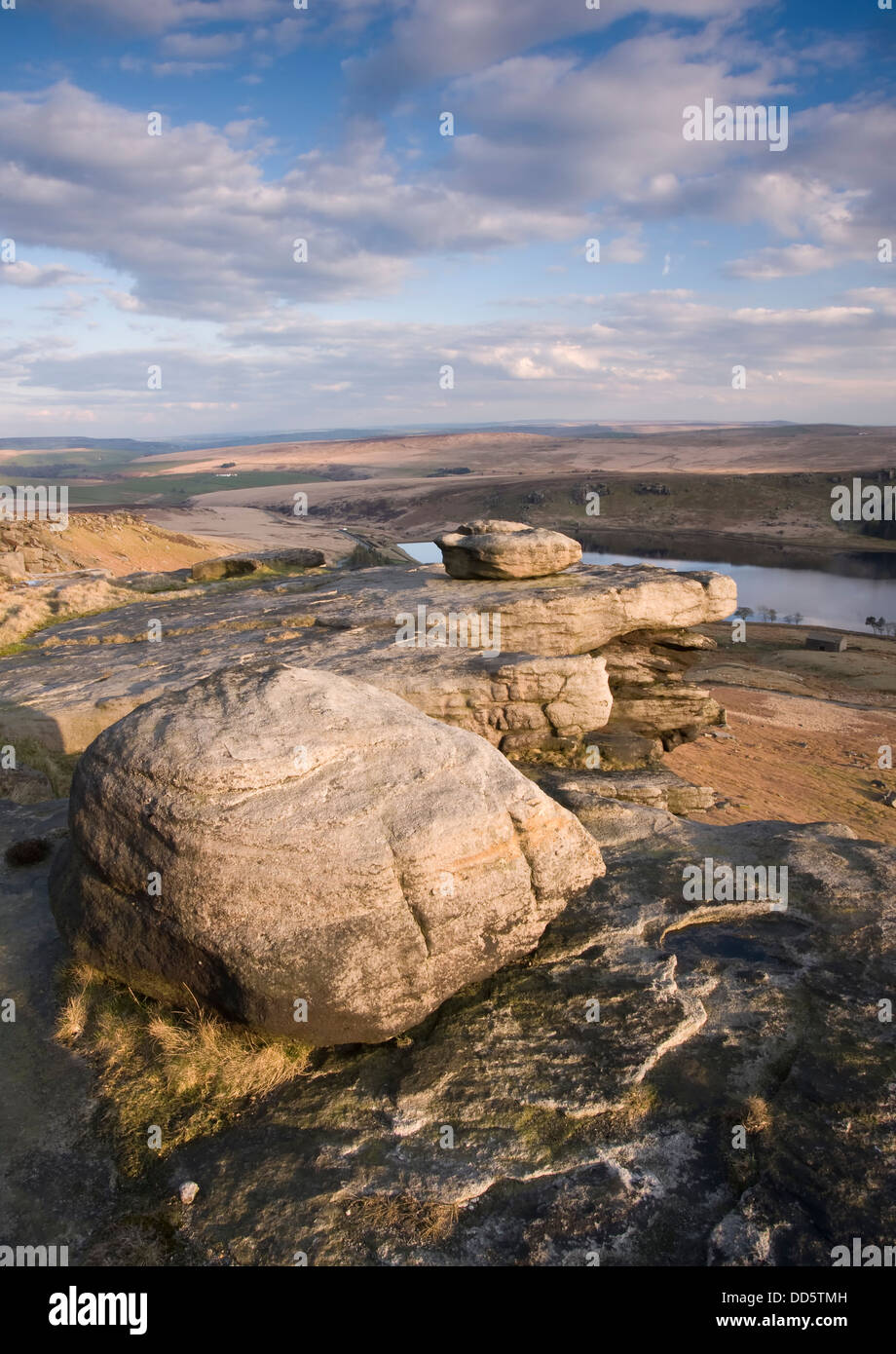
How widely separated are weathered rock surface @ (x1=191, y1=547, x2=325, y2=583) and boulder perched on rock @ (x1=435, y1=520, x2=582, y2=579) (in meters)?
11.3

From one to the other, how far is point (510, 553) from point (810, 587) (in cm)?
5638

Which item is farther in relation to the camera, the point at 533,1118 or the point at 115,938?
the point at 115,938

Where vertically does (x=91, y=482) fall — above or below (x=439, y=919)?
above

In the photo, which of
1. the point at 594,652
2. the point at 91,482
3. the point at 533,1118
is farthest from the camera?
the point at 91,482

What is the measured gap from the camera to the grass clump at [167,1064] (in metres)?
6.05

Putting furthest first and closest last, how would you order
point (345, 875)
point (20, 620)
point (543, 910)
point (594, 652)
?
point (20, 620), point (594, 652), point (543, 910), point (345, 875)

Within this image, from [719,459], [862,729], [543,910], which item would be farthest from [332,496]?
[543,910]

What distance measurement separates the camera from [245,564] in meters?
27.3

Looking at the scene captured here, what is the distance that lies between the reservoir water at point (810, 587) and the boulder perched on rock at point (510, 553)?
3068 cm

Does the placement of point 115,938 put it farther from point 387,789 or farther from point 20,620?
point 20,620

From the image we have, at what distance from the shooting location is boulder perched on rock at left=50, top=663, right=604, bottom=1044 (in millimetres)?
6613

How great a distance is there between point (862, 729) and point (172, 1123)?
28.7 metres

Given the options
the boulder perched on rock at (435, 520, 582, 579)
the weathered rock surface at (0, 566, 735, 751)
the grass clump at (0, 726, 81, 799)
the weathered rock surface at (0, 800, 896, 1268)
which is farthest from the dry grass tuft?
the boulder perched on rock at (435, 520, 582, 579)

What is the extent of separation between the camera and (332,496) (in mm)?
→ 144000
